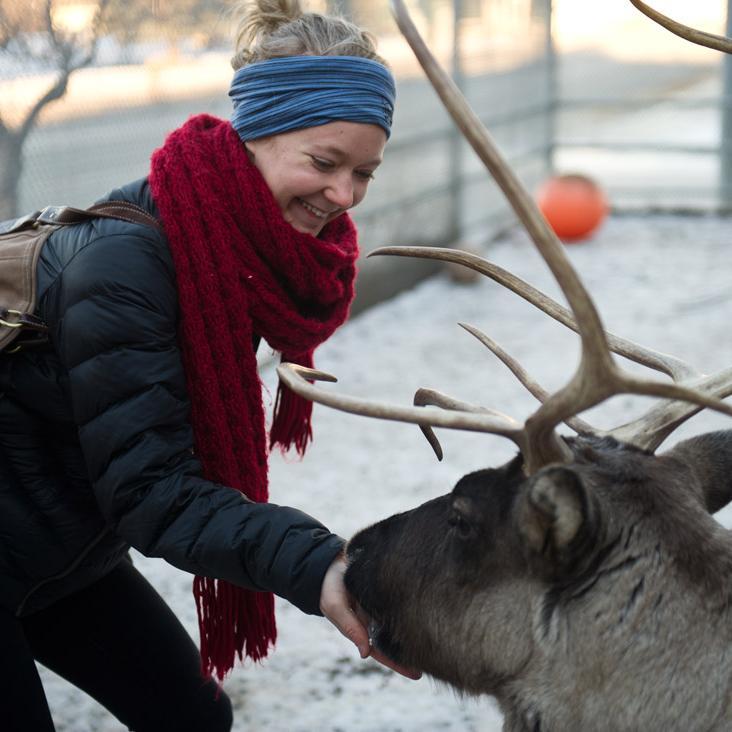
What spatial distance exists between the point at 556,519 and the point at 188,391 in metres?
0.83

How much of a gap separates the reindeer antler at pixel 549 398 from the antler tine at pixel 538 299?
15 cm

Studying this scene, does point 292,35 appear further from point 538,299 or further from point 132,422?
point 132,422

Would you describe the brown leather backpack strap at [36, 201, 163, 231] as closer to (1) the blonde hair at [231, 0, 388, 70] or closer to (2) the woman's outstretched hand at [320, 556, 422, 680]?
(1) the blonde hair at [231, 0, 388, 70]

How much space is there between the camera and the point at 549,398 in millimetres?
1888

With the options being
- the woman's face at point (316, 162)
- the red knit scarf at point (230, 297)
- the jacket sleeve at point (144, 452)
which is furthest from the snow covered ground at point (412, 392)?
the woman's face at point (316, 162)

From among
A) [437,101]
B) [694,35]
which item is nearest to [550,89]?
[437,101]

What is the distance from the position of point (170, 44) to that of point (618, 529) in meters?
4.08

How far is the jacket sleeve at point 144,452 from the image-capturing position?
1.90 metres

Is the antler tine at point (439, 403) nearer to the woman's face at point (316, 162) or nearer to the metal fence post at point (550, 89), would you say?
the woman's face at point (316, 162)

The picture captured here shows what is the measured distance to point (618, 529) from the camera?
1829 mm

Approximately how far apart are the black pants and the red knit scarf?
102mm

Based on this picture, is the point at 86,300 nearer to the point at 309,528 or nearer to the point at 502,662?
the point at 309,528

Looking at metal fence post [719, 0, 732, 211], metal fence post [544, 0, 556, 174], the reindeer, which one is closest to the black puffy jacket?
the reindeer

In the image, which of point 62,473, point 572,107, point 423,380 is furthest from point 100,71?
point 572,107
